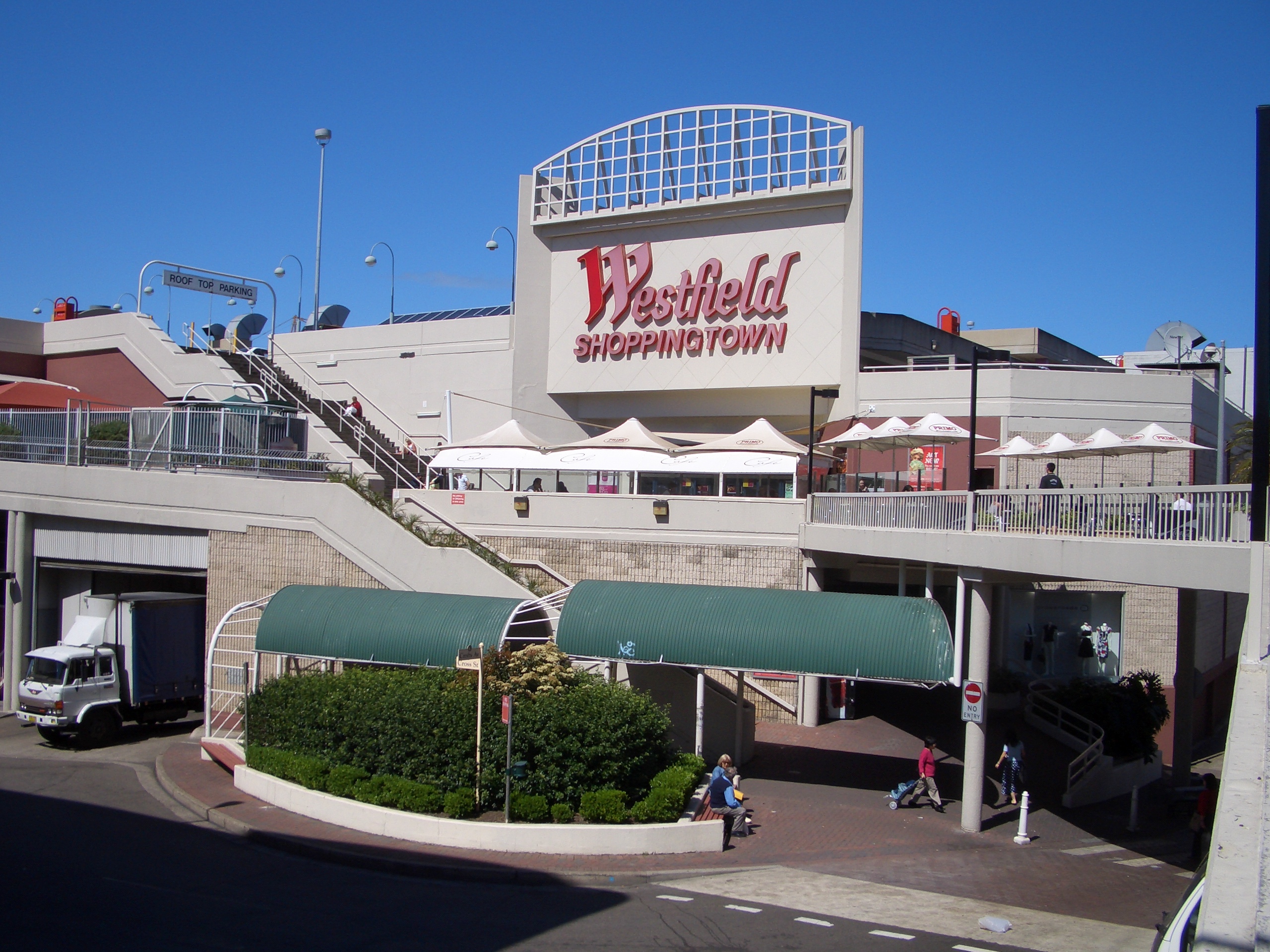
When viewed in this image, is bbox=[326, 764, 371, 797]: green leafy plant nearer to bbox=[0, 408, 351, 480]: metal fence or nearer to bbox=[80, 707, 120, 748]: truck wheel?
bbox=[80, 707, 120, 748]: truck wheel

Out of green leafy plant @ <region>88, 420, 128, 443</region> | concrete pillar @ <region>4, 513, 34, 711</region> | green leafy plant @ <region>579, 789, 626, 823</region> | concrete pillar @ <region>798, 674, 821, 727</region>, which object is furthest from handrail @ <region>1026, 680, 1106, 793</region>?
concrete pillar @ <region>4, 513, 34, 711</region>

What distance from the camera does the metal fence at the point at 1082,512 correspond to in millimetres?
11844

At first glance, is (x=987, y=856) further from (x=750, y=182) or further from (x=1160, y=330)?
(x=1160, y=330)

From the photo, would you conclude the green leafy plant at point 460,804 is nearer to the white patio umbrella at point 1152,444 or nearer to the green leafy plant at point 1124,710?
the green leafy plant at point 1124,710

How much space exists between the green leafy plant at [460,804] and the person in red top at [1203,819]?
11130mm

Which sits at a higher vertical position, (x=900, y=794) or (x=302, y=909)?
(x=302, y=909)

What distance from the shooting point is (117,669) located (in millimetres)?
23625

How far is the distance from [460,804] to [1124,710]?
15.1 m

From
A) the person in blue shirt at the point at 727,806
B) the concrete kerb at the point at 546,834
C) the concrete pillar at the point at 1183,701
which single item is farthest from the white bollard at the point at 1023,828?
the concrete pillar at the point at 1183,701

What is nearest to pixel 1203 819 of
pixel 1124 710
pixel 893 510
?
pixel 1124 710

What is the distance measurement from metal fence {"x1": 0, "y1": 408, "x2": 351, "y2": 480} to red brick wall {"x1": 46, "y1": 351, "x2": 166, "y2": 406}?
1225cm

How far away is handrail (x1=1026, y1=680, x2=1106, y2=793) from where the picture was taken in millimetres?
20016

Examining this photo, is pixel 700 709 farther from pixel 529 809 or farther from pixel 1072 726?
pixel 1072 726

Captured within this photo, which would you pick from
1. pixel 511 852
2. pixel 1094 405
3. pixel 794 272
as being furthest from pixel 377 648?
pixel 1094 405
